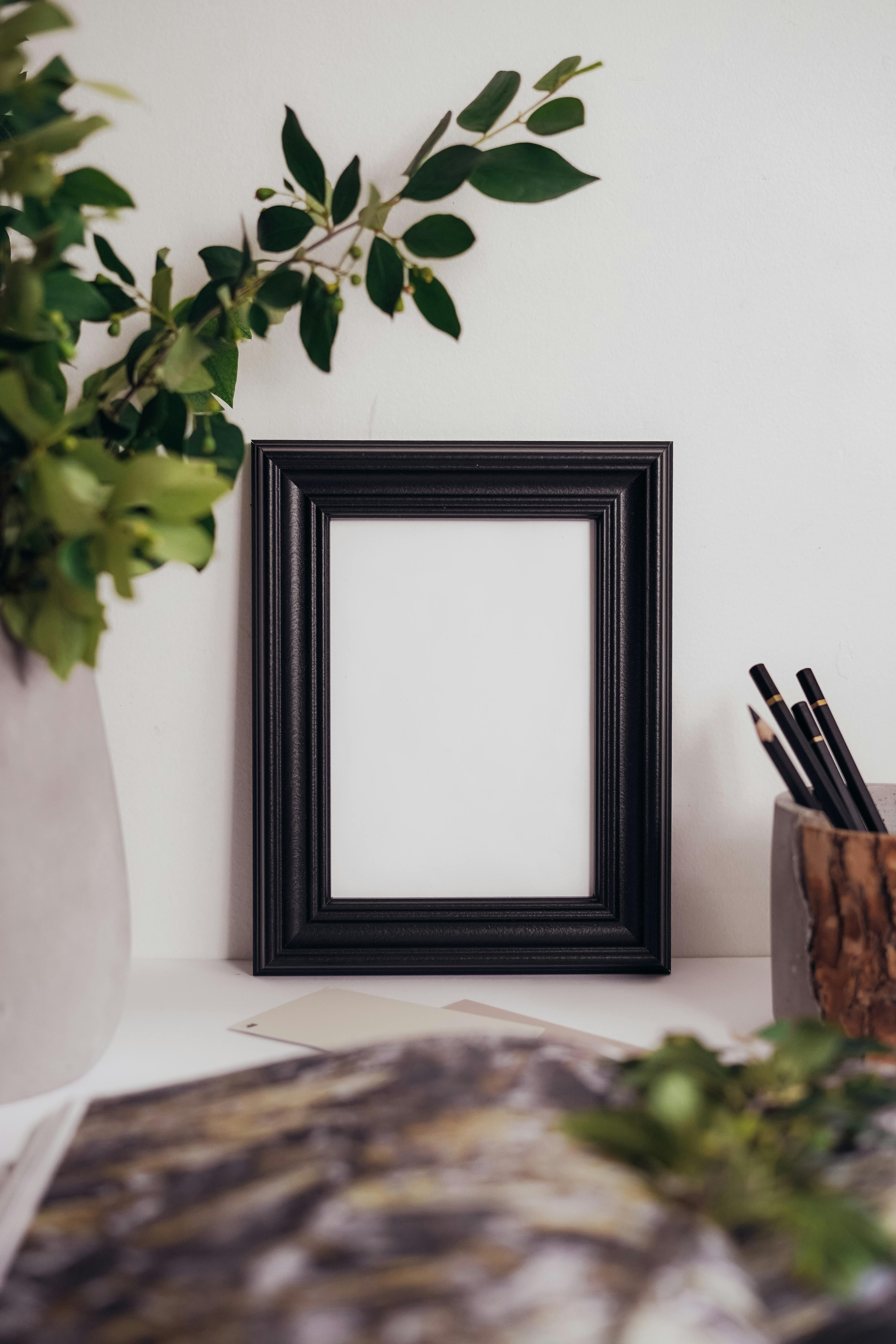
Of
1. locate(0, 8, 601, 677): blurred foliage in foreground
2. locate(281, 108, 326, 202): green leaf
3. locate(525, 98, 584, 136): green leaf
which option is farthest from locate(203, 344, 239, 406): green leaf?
locate(525, 98, 584, 136): green leaf

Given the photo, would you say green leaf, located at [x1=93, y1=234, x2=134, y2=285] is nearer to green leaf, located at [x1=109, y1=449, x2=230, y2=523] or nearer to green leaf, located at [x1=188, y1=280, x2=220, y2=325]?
green leaf, located at [x1=188, y1=280, x2=220, y2=325]

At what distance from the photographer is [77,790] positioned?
1.32 ft

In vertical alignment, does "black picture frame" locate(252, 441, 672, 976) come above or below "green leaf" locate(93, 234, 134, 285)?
below

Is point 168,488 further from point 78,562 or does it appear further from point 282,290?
point 282,290

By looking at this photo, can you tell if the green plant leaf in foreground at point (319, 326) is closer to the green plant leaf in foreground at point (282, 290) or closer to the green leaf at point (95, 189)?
the green plant leaf in foreground at point (282, 290)

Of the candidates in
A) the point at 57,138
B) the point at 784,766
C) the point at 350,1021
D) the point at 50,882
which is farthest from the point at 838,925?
the point at 57,138

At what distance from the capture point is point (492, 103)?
0.50m

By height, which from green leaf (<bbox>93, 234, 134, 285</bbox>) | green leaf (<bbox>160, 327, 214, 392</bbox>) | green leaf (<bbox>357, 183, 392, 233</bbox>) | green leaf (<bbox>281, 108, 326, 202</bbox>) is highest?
green leaf (<bbox>281, 108, 326, 202</bbox>)

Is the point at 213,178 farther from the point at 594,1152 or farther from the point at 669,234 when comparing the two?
the point at 594,1152

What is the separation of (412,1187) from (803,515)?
0.49 metres

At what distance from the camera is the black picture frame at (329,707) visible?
1.84ft

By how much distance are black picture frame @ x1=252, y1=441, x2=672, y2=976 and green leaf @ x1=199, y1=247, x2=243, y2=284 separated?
10cm

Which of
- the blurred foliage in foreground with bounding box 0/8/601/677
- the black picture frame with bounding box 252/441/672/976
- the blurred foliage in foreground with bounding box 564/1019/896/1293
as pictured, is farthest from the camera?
the black picture frame with bounding box 252/441/672/976

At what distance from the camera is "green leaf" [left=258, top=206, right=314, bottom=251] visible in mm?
510
